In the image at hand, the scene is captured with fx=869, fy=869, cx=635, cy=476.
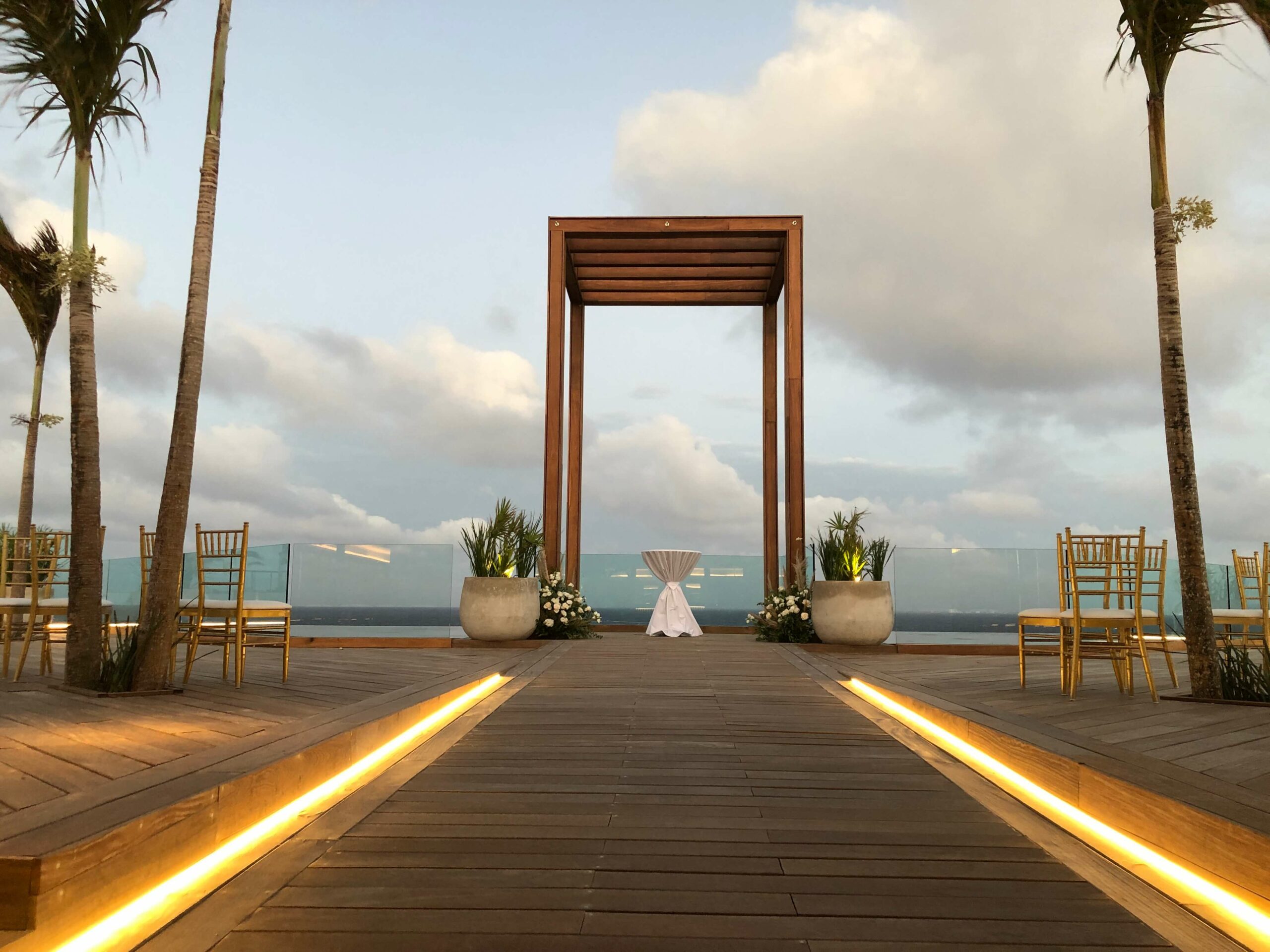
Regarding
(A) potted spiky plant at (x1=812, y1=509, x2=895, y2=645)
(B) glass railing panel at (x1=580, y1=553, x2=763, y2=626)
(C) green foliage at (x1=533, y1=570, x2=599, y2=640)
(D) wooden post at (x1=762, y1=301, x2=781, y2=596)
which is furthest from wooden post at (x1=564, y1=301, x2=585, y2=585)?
(A) potted spiky plant at (x1=812, y1=509, x2=895, y2=645)

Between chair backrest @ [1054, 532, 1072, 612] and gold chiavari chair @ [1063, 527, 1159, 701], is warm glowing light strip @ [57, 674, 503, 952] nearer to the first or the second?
gold chiavari chair @ [1063, 527, 1159, 701]

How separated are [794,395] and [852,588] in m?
2.39

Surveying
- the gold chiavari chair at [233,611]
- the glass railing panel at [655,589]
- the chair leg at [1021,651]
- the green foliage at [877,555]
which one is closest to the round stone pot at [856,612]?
the green foliage at [877,555]

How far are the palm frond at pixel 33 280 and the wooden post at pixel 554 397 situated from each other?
4.55 m

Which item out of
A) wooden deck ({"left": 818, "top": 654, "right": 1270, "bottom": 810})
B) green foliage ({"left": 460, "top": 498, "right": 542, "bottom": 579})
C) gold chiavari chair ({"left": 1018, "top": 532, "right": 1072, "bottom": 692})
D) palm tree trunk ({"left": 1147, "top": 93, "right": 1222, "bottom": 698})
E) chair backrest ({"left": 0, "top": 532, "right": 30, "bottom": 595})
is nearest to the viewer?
wooden deck ({"left": 818, "top": 654, "right": 1270, "bottom": 810})

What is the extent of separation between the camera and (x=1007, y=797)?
100 inches

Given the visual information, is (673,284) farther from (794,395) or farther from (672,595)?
(672,595)

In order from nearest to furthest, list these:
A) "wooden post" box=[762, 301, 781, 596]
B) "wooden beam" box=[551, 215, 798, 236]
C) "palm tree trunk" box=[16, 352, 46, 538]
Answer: "palm tree trunk" box=[16, 352, 46, 538], "wooden beam" box=[551, 215, 798, 236], "wooden post" box=[762, 301, 781, 596]

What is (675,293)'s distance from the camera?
10.9 m

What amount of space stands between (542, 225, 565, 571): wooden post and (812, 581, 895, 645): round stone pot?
9.39ft

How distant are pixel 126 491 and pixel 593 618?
467cm

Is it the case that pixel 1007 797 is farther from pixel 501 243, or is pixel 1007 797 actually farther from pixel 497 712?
pixel 501 243

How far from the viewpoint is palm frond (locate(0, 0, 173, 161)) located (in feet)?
13.6

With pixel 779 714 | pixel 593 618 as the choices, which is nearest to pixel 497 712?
pixel 779 714
